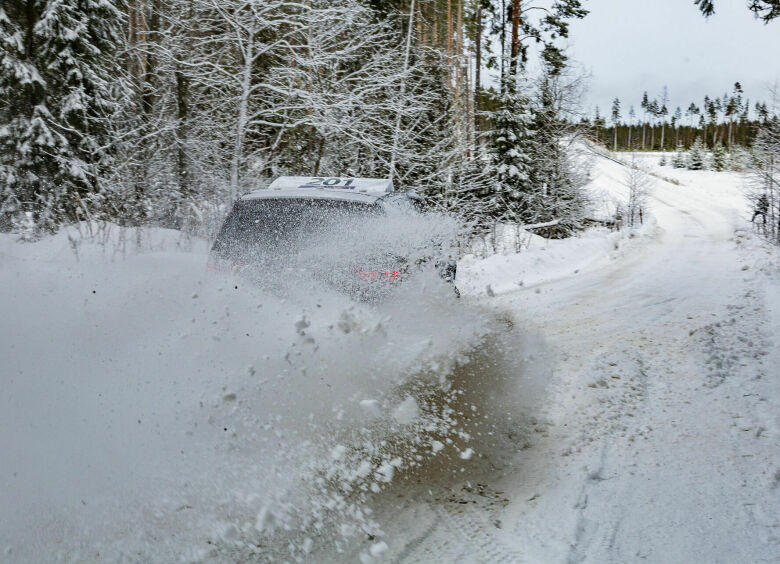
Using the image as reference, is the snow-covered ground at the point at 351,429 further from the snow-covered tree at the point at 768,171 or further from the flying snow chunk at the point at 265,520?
the snow-covered tree at the point at 768,171

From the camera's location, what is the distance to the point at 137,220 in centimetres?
1148

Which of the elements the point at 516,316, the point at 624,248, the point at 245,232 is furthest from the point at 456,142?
the point at 245,232

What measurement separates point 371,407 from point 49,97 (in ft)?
47.5

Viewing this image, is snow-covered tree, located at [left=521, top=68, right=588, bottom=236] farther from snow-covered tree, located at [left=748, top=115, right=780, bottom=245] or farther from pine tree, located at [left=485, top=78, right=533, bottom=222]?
snow-covered tree, located at [left=748, top=115, right=780, bottom=245]

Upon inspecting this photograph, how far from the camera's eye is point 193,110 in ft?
45.3

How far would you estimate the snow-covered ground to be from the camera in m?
2.79

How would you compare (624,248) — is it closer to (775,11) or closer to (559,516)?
(775,11)

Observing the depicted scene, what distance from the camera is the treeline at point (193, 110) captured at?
38.1 feet

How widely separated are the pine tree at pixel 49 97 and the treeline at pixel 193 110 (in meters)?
0.04

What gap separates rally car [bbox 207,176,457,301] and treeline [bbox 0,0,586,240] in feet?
18.1

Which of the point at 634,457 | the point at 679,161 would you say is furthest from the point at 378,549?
the point at 679,161

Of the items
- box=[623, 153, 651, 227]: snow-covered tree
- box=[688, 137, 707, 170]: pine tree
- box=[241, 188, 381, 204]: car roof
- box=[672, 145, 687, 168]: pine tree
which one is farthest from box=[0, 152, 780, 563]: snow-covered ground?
box=[672, 145, 687, 168]: pine tree

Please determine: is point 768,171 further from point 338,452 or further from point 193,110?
point 338,452

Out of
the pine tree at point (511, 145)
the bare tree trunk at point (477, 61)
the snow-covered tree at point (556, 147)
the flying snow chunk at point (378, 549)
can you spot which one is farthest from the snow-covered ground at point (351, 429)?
the bare tree trunk at point (477, 61)
